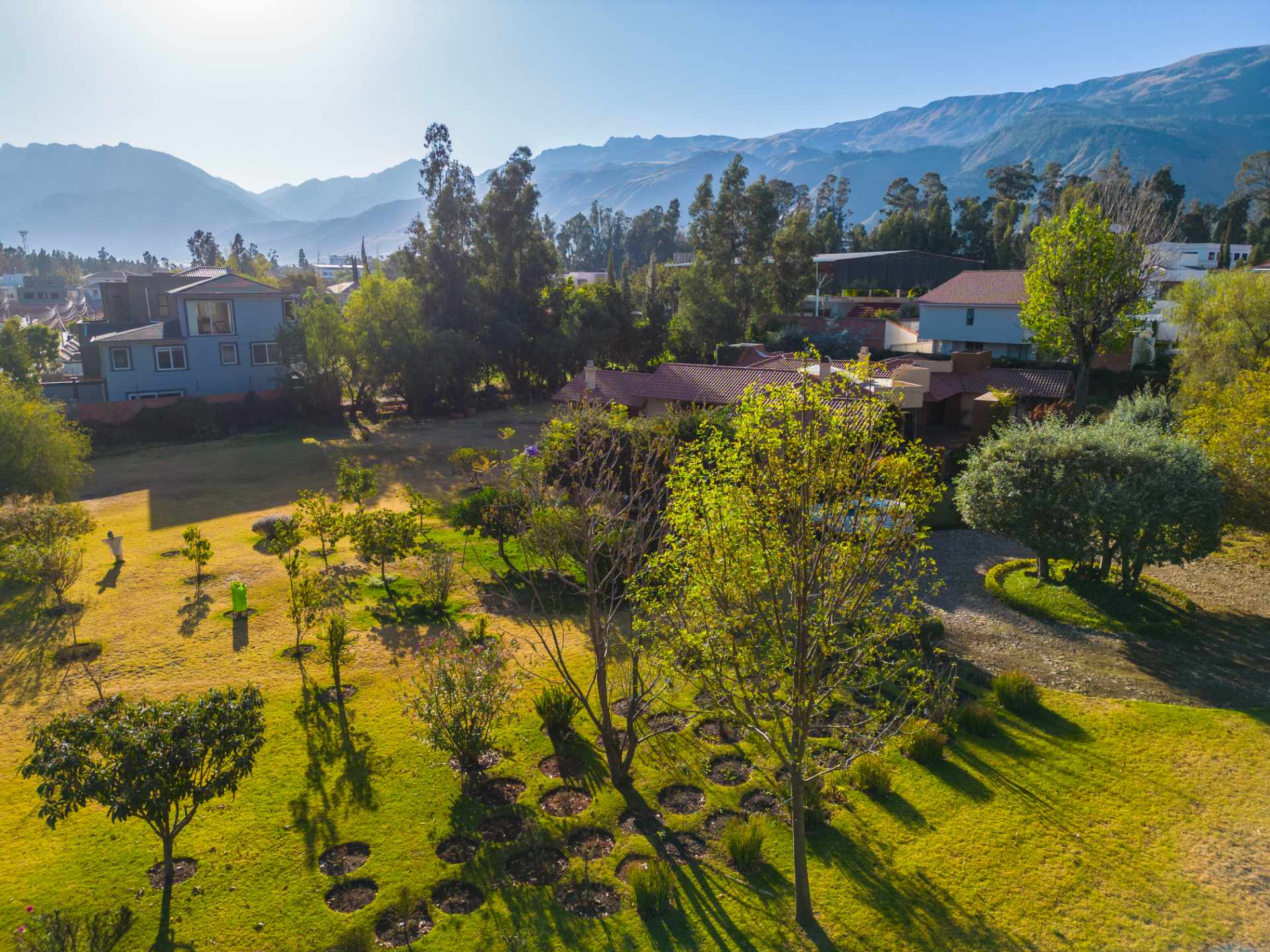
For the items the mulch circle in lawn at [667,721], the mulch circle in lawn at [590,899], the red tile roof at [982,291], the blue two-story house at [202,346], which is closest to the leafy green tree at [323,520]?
the mulch circle in lawn at [667,721]

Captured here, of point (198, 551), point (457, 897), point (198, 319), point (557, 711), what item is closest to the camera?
point (457, 897)

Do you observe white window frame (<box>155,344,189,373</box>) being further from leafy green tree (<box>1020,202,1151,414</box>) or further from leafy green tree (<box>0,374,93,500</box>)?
leafy green tree (<box>1020,202,1151,414</box>)

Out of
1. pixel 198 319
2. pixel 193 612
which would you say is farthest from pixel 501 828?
pixel 198 319

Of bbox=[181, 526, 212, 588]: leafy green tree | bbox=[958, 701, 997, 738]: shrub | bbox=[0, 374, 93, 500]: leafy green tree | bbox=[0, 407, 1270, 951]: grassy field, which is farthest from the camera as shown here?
bbox=[0, 374, 93, 500]: leafy green tree

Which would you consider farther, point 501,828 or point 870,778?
point 870,778

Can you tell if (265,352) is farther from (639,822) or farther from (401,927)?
(401,927)

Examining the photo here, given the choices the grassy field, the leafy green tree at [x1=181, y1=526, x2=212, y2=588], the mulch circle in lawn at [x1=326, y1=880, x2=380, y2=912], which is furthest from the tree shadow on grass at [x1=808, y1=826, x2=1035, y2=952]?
the leafy green tree at [x1=181, y1=526, x2=212, y2=588]

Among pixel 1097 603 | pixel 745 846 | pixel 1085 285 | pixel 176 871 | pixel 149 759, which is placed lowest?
pixel 1097 603
